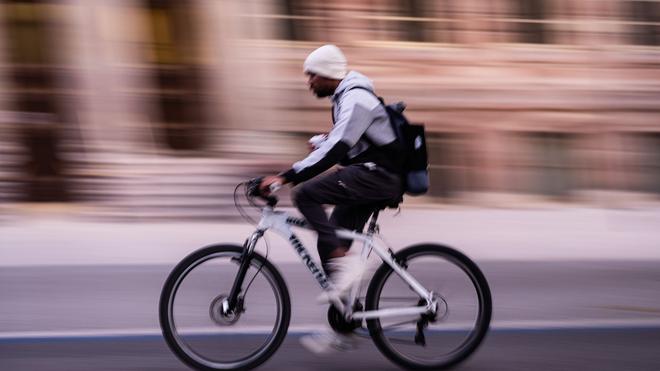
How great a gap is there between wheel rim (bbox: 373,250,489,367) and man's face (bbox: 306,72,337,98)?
2.81 feet

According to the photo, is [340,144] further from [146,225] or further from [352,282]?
[146,225]

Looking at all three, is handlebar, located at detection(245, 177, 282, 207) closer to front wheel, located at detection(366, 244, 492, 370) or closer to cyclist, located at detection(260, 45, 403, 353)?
cyclist, located at detection(260, 45, 403, 353)

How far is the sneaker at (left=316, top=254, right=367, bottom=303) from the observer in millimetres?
4586

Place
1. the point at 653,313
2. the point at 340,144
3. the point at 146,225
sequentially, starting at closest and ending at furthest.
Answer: the point at 340,144, the point at 653,313, the point at 146,225

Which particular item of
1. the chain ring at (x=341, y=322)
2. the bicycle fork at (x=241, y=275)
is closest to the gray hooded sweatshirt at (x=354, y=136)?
the bicycle fork at (x=241, y=275)

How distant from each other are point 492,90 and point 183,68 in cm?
282

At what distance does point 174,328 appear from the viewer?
4.59 meters

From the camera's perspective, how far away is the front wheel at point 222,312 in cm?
456

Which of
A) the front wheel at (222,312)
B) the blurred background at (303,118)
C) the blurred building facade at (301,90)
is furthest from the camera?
the blurred building facade at (301,90)

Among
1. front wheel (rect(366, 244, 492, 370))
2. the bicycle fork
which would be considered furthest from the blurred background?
the bicycle fork

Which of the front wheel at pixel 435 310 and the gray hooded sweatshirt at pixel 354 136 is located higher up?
the gray hooded sweatshirt at pixel 354 136

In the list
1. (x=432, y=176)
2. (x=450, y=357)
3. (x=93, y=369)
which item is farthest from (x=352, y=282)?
(x=432, y=176)

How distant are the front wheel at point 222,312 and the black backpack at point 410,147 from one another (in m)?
0.75

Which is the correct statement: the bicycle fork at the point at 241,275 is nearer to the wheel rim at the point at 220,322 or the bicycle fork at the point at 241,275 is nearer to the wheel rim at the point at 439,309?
the wheel rim at the point at 220,322
